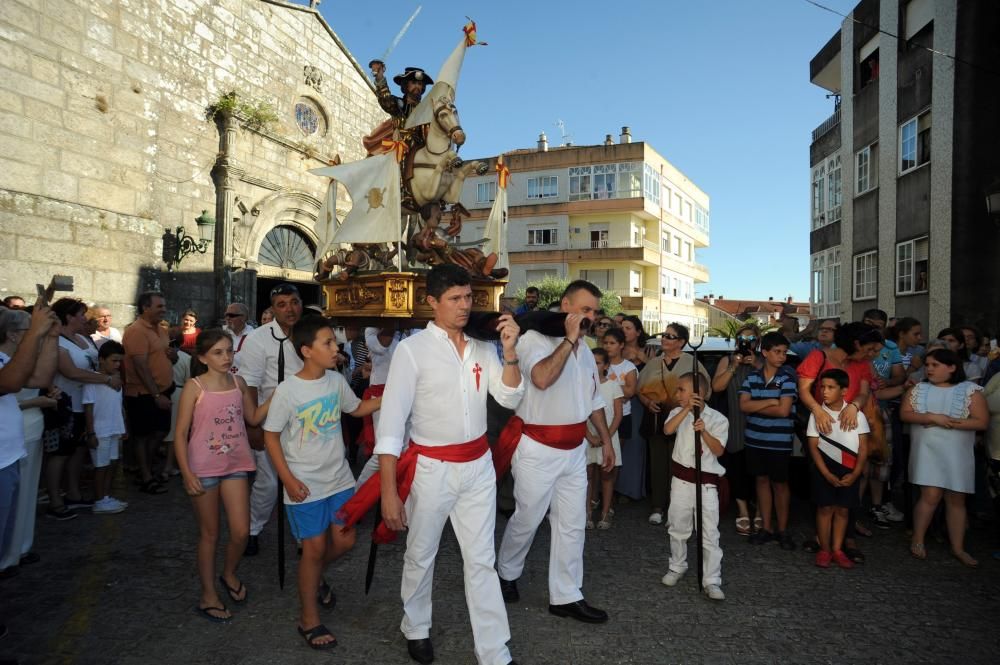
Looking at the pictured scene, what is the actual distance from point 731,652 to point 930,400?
3.18m

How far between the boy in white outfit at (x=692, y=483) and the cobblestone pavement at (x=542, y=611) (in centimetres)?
20

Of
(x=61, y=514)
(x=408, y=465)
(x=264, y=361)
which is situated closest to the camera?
(x=408, y=465)

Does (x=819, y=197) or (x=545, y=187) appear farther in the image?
(x=545, y=187)

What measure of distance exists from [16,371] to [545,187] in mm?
34216

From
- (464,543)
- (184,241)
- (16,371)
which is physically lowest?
(464,543)

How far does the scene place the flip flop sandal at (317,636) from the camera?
3443 millimetres

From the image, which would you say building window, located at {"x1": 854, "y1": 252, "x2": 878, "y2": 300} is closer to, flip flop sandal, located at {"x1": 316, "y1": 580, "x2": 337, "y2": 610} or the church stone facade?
the church stone facade

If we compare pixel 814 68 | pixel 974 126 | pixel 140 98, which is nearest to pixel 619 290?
pixel 814 68

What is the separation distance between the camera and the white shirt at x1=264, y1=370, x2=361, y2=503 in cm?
361

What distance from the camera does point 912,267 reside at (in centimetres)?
1430

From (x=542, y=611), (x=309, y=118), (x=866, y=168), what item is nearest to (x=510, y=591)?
(x=542, y=611)

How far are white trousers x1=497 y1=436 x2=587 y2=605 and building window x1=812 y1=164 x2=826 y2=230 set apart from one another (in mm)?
18881

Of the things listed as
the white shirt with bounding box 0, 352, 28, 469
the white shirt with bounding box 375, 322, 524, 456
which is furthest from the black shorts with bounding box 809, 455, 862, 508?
the white shirt with bounding box 0, 352, 28, 469

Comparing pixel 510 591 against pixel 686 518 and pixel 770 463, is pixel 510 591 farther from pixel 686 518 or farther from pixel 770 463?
pixel 770 463
